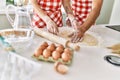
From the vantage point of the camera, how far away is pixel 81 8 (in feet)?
6.23

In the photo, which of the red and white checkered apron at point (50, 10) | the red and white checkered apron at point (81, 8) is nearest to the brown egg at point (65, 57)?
the red and white checkered apron at point (50, 10)

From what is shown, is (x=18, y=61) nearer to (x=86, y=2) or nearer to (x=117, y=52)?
(x=117, y=52)

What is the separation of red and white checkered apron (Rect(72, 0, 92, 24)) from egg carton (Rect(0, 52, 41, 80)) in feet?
3.65

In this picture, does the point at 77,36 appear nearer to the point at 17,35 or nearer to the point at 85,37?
the point at 85,37

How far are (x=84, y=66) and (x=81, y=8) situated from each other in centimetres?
99

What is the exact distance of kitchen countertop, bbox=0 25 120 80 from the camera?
2.90 feet

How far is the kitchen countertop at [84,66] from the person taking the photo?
0.88 meters

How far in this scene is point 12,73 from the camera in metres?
0.74

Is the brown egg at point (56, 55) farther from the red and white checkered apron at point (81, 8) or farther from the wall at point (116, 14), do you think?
the wall at point (116, 14)

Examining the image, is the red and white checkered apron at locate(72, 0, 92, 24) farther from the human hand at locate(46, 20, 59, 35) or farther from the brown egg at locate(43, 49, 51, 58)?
the brown egg at locate(43, 49, 51, 58)

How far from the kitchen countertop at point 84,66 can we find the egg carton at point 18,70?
0.18ft

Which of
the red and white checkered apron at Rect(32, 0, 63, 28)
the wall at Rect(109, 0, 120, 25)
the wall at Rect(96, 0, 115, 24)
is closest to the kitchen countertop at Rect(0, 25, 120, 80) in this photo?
the red and white checkered apron at Rect(32, 0, 63, 28)

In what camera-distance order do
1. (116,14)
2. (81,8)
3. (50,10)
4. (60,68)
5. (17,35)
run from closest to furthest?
(60,68)
(17,35)
(50,10)
(81,8)
(116,14)

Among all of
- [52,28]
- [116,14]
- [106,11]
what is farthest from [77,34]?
[106,11]
